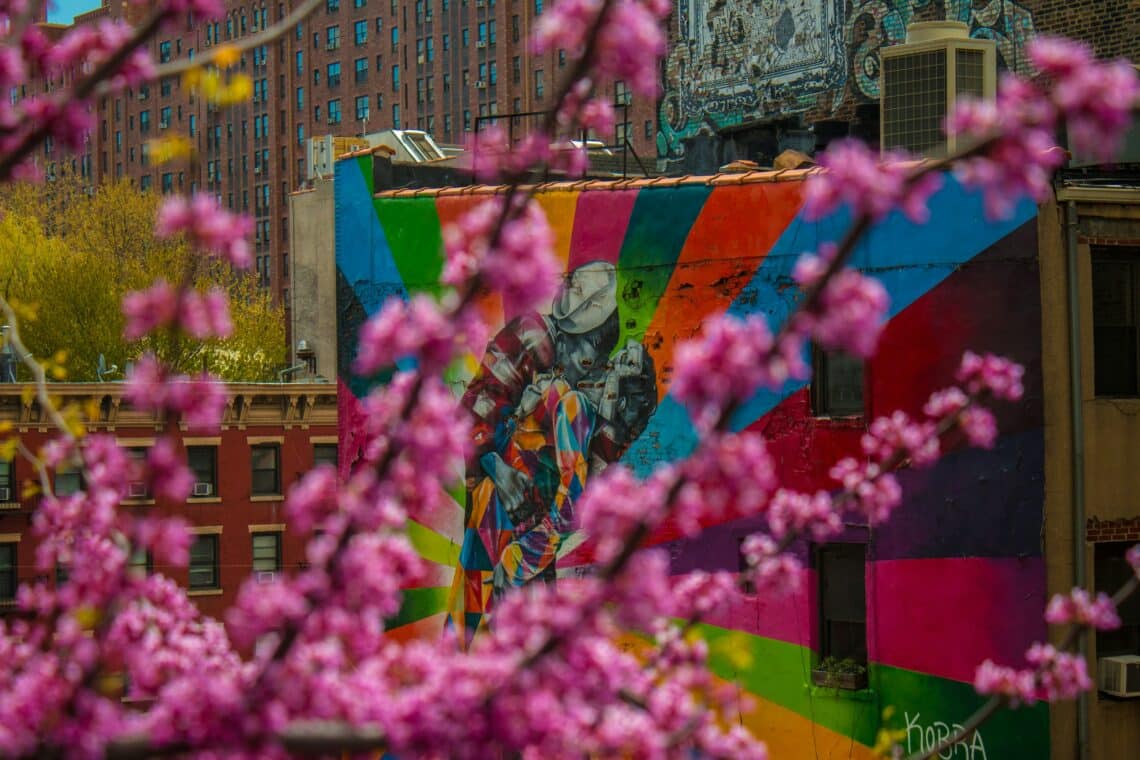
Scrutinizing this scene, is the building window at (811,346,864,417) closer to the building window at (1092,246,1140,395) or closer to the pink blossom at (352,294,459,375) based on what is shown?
the building window at (1092,246,1140,395)

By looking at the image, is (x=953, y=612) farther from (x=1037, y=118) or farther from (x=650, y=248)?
(x=1037, y=118)

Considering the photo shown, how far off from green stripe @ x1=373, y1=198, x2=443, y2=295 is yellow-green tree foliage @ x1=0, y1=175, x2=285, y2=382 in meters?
45.3

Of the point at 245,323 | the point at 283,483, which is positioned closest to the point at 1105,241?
the point at 283,483

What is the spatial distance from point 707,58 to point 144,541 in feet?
84.9

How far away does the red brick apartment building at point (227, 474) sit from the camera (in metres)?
58.1

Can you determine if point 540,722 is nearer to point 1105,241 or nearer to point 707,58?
point 1105,241

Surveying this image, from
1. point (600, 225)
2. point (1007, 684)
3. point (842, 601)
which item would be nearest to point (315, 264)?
point (600, 225)

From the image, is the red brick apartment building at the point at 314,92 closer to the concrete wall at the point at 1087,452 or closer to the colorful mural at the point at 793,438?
the colorful mural at the point at 793,438

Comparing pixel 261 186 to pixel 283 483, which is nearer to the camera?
pixel 283 483

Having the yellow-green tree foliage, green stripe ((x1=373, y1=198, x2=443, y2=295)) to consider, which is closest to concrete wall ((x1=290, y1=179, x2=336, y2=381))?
the yellow-green tree foliage

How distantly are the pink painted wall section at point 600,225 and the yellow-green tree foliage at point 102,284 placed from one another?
47474 mm

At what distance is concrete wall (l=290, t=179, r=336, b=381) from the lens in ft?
179

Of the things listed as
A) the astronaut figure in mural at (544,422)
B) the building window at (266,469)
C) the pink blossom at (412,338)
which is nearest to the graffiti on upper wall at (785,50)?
the astronaut figure in mural at (544,422)

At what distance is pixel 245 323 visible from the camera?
8412 centimetres
